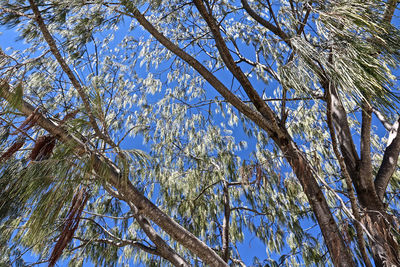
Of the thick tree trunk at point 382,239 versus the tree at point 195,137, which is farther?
the thick tree trunk at point 382,239

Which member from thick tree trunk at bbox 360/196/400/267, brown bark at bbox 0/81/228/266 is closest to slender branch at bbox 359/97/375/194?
thick tree trunk at bbox 360/196/400/267

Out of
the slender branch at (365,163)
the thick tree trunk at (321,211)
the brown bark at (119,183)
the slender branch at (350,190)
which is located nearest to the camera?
the brown bark at (119,183)

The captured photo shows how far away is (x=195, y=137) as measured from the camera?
321 centimetres

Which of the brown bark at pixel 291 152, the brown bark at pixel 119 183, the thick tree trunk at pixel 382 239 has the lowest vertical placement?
the brown bark at pixel 119 183

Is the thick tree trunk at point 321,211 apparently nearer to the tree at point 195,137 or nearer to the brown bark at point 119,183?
the tree at point 195,137

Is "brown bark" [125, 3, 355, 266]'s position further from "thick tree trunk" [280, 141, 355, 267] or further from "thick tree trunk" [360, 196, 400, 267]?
"thick tree trunk" [360, 196, 400, 267]

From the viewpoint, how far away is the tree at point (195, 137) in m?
1.12

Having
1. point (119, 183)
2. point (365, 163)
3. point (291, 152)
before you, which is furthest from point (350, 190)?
point (119, 183)

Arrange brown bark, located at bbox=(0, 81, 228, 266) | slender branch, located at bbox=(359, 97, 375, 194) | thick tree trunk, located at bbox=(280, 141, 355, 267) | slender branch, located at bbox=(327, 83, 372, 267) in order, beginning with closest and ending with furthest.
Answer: brown bark, located at bbox=(0, 81, 228, 266) → slender branch, located at bbox=(327, 83, 372, 267) → thick tree trunk, located at bbox=(280, 141, 355, 267) → slender branch, located at bbox=(359, 97, 375, 194)

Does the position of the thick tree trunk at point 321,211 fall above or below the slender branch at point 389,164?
below

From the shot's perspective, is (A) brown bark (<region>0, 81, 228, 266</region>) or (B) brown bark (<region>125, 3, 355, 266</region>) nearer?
(A) brown bark (<region>0, 81, 228, 266</region>)

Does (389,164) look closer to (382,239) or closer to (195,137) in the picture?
(382,239)

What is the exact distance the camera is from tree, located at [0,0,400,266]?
1.12m

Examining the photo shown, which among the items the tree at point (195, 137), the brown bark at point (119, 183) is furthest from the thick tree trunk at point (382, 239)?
the brown bark at point (119, 183)
